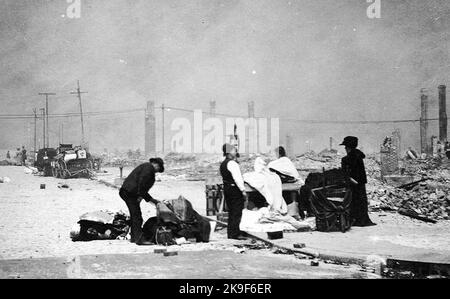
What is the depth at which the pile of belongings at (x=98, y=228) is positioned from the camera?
820cm

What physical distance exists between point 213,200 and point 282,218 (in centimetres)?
225

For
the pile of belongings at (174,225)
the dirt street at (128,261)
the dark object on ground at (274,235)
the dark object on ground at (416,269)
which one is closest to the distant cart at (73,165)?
the dirt street at (128,261)

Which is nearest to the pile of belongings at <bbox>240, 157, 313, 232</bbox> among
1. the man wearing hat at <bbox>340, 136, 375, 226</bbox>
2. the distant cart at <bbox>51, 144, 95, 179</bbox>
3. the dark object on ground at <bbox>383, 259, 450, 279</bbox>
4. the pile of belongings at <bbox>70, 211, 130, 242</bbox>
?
the man wearing hat at <bbox>340, 136, 375, 226</bbox>

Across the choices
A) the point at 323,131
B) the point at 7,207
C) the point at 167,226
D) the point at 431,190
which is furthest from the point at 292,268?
the point at 323,131

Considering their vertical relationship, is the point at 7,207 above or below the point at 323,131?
below

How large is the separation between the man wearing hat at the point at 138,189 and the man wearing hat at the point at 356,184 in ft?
13.5

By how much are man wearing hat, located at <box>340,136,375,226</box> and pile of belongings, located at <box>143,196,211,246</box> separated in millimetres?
3298

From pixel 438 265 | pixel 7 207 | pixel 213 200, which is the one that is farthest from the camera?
pixel 7 207

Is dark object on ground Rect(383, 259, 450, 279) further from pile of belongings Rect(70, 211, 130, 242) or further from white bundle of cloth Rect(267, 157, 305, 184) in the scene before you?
white bundle of cloth Rect(267, 157, 305, 184)

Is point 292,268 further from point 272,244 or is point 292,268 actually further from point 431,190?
point 431,190

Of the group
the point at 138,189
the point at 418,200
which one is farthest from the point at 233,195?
the point at 418,200

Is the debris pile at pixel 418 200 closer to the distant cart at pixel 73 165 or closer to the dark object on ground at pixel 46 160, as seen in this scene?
the distant cart at pixel 73 165

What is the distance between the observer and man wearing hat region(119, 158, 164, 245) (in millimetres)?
7766

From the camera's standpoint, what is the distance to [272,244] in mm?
7438
